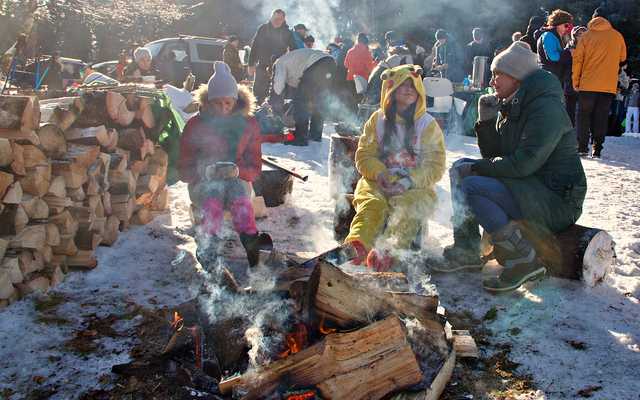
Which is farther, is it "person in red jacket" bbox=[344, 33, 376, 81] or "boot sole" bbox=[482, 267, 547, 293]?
"person in red jacket" bbox=[344, 33, 376, 81]

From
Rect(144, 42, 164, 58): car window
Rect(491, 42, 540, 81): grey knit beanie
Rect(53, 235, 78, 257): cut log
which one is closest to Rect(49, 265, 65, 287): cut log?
Rect(53, 235, 78, 257): cut log

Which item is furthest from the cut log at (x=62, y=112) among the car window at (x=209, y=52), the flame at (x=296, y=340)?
the car window at (x=209, y=52)

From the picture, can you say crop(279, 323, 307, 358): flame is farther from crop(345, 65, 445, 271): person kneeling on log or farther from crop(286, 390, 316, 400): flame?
crop(345, 65, 445, 271): person kneeling on log

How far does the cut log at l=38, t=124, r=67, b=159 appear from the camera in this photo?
4.04m

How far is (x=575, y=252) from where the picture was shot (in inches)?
156

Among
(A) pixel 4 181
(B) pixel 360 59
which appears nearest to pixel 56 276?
(A) pixel 4 181

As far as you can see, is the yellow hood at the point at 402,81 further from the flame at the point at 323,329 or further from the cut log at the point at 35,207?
Result: the cut log at the point at 35,207

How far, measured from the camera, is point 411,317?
2.82m

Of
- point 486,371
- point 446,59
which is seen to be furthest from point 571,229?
point 446,59

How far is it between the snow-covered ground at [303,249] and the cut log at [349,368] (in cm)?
82

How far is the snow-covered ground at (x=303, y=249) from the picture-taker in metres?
2.96

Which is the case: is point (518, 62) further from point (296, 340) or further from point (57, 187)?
point (57, 187)

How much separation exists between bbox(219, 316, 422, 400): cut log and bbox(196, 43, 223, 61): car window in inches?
611

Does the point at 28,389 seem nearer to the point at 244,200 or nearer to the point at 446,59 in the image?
the point at 244,200
